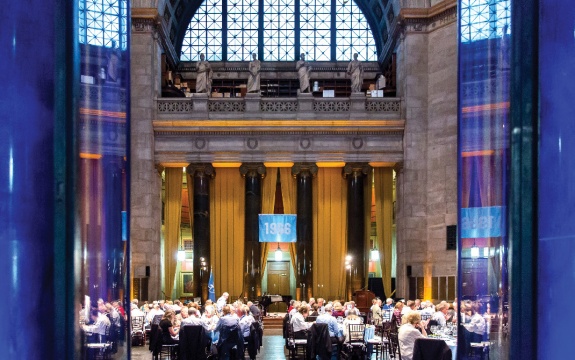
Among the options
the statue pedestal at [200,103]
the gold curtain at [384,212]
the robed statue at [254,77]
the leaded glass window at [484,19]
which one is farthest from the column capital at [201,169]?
the leaded glass window at [484,19]

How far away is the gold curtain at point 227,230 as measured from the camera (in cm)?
2673

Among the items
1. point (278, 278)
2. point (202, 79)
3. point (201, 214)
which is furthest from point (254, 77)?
point (278, 278)

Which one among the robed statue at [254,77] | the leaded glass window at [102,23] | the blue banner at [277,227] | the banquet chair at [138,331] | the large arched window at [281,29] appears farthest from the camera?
the large arched window at [281,29]

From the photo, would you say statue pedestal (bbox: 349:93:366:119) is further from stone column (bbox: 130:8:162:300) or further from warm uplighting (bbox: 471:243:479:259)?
warm uplighting (bbox: 471:243:479:259)

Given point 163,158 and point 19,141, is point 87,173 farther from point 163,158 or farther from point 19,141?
point 163,158

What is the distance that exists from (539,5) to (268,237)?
73.7ft

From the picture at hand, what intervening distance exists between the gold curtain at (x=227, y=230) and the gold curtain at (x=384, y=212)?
5.03 metres

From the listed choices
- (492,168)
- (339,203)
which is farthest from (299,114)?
(492,168)

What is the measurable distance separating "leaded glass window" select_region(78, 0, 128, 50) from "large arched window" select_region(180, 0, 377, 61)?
27.5 meters

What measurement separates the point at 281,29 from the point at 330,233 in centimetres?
927

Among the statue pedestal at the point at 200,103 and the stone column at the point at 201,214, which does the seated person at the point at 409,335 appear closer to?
the stone column at the point at 201,214

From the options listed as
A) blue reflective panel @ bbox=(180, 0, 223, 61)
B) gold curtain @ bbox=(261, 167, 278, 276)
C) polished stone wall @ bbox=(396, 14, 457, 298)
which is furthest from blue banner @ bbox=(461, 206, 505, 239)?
A: blue reflective panel @ bbox=(180, 0, 223, 61)

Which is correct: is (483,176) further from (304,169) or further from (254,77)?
(254,77)

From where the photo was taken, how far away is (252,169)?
26.3m
